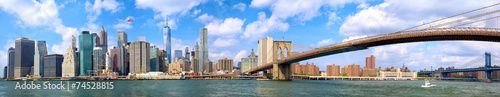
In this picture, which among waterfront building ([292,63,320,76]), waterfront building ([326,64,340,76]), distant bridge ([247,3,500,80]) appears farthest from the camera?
waterfront building ([292,63,320,76])

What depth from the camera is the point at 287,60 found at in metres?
70.9

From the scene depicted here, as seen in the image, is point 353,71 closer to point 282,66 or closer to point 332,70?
point 332,70

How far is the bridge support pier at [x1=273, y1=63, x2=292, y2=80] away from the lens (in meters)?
78.2

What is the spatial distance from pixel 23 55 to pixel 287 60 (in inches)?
7245

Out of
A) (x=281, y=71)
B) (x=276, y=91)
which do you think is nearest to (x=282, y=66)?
(x=281, y=71)

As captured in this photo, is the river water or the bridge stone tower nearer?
the river water

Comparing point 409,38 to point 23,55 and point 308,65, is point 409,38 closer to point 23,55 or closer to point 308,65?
point 308,65

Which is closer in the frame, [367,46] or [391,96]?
[391,96]

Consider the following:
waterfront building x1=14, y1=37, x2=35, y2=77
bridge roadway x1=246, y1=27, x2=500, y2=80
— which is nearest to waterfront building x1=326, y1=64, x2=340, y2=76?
bridge roadway x1=246, y1=27, x2=500, y2=80

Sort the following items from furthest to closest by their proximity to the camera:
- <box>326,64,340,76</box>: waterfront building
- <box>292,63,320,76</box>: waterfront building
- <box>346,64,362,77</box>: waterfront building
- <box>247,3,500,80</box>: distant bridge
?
1. <box>292,63,320,76</box>: waterfront building
2. <box>326,64,340,76</box>: waterfront building
3. <box>346,64,362,77</box>: waterfront building
4. <box>247,3,500,80</box>: distant bridge

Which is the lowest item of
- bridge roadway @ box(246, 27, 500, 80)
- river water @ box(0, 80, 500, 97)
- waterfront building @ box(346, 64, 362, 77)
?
waterfront building @ box(346, 64, 362, 77)

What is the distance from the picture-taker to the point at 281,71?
79.6 metres

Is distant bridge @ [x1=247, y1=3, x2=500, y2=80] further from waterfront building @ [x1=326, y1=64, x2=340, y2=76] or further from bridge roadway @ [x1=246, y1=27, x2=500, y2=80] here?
waterfront building @ [x1=326, y1=64, x2=340, y2=76]

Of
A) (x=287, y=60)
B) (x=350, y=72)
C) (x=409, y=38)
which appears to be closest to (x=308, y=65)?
(x=350, y=72)
